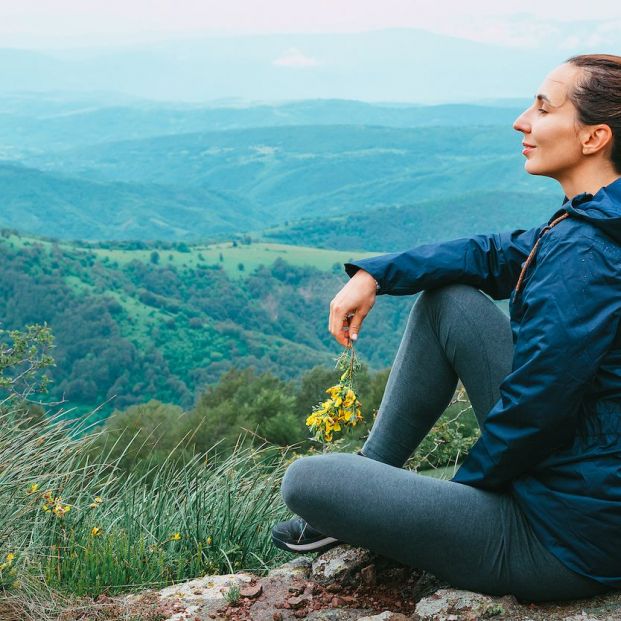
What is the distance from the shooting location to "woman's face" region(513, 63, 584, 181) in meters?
1.81

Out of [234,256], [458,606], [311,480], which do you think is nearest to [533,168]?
[311,480]

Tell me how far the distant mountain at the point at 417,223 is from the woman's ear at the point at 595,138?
357 ft

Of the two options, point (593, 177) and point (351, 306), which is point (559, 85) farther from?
point (351, 306)

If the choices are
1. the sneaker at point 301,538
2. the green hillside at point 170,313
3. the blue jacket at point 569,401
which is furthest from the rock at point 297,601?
the green hillside at point 170,313

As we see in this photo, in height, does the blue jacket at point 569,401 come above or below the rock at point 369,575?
above

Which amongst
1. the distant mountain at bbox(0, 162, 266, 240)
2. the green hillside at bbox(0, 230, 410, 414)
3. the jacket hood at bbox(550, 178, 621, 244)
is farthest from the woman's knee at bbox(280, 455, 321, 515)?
the distant mountain at bbox(0, 162, 266, 240)

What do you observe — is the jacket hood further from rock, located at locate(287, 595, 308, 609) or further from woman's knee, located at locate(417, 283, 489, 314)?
rock, located at locate(287, 595, 308, 609)

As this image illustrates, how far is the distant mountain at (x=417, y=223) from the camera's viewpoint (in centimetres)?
11488

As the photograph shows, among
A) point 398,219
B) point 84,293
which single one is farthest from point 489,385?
point 398,219

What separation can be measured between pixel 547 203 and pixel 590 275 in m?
137

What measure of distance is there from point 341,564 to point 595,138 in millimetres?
1236

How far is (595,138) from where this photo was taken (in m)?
1.78

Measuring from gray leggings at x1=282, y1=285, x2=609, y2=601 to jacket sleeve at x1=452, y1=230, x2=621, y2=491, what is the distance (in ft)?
0.62

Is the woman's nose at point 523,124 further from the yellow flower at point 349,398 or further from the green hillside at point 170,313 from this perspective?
the green hillside at point 170,313
